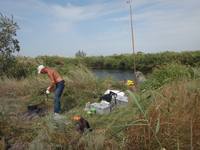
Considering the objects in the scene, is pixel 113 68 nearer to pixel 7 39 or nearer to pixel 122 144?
pixel 7 39

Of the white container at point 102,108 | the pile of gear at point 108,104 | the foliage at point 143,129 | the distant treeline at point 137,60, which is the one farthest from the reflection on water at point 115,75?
the foliage at point 143,129

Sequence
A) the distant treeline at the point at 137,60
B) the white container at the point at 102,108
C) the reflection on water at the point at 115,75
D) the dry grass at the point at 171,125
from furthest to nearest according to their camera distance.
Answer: the distant treeline at the point at 137,60 → the reflection on water at the point at 115,75 → the white container at the point at 102,108 → the dry grass at the point at 171,125

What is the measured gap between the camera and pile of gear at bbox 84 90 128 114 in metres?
8.90

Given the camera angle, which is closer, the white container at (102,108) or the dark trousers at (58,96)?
the white container at (102,108)

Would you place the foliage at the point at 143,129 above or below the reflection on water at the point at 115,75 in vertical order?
above

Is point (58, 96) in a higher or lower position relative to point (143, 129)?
lower

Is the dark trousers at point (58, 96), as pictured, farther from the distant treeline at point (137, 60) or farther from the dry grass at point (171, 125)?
the distant treeline at point (137, 60)

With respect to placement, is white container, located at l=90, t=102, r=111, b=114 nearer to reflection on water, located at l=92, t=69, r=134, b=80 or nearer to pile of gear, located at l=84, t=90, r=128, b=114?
pile of gear, located at l=84, t=90, r=128, b=114

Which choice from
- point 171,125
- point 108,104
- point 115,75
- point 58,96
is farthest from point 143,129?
point 115,75

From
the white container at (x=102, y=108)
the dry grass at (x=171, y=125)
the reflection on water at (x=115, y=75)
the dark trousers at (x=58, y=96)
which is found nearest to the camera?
the dry grass at (x=171, y=125)

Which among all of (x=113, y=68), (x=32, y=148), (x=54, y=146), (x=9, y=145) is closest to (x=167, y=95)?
(x=54, y=146)

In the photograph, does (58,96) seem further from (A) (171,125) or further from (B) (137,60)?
(B) (137,60)

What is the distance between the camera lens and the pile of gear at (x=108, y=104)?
8.90 m

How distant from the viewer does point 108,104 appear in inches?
358
